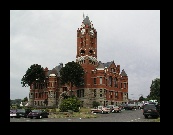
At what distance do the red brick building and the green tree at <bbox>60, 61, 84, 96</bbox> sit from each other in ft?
8.15

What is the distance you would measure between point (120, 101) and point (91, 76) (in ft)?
45.3

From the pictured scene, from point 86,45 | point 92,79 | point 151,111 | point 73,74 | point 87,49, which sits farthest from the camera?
point 86,45

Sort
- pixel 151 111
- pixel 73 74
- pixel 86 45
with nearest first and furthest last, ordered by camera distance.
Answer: pixel 151 111
pixel 73 74
pixel 86 45

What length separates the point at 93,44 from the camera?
3494 inches

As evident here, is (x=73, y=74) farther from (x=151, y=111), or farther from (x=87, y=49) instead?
(x=151, y=111)

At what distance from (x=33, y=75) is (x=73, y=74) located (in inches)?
712

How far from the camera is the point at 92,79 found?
84500 millimetres

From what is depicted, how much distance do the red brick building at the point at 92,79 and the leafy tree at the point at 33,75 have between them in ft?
10.3

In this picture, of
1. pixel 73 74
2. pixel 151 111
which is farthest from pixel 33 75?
pixel 151 111

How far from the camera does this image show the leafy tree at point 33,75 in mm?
92438

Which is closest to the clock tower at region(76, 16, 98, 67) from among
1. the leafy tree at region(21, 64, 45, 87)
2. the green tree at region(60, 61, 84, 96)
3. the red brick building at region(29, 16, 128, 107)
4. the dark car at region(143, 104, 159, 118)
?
the red brick building at region(29, 16, 128, 107)

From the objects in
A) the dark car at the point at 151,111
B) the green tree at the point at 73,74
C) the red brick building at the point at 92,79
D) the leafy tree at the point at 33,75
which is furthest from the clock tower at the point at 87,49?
the dark car at the point at 151,111

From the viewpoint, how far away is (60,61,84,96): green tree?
266ft
